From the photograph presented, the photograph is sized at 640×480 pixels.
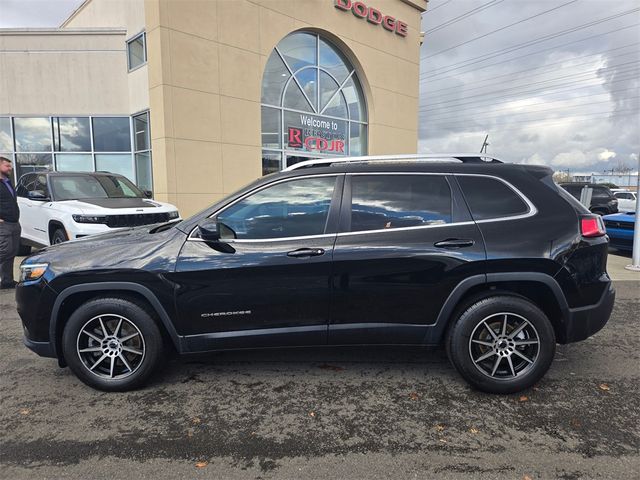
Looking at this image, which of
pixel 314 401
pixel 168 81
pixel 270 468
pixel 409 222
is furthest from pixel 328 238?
pixel 168 81

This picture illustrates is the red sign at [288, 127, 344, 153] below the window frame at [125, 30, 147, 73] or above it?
below

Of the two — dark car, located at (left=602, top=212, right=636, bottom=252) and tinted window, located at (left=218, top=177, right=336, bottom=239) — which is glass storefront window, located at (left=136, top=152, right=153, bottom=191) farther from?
dark car, located at (left=602, top=212, right=636, bottom=252)

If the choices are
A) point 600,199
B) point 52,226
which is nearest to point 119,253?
point 52,226

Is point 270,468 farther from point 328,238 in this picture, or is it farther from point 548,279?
point 548,279

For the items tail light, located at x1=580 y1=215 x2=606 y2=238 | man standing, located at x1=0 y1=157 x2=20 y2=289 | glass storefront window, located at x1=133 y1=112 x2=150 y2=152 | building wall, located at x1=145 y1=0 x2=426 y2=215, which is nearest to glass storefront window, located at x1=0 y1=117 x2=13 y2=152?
glass storefront window, located at x1=133 y1=112 x2=150 y2=152

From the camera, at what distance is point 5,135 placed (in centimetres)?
1388

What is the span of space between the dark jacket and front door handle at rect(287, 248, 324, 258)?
5.52 meters

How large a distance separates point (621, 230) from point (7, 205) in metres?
12.2

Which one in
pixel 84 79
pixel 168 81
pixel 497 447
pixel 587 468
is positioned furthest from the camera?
pixel 84 79

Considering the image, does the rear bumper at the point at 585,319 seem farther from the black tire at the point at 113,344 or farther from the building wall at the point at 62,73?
the building wall at the point at 62,73

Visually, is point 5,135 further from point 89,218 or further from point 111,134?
point 89,218

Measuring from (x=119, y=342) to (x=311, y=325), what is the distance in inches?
59.6

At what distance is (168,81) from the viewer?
11.6 m

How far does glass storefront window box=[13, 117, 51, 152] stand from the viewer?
45.2 feet
